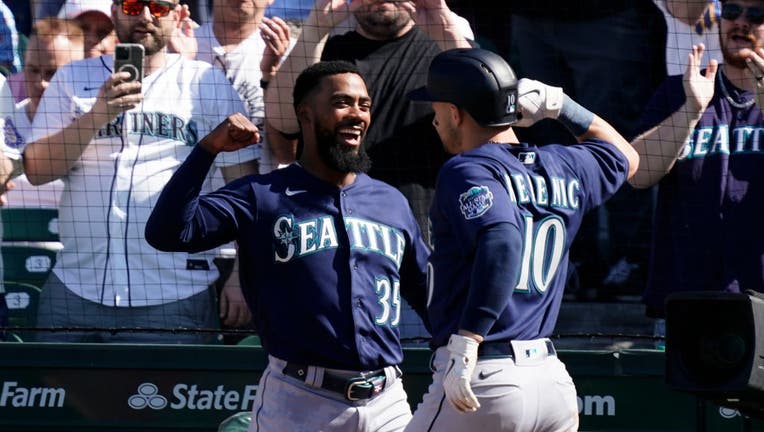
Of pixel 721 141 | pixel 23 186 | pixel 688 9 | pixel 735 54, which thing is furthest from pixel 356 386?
pixel 688 9

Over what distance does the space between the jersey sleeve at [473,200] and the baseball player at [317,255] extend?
0.60m

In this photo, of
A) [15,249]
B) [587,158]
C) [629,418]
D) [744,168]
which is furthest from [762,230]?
[15,249]

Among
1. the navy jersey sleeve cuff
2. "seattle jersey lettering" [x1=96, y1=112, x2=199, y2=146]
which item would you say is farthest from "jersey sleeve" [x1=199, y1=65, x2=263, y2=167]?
the navy jersey sleeve cuff

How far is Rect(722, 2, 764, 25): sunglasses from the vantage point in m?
5.92

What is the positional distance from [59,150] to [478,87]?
9.53 ft

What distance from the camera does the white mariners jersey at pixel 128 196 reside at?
595cm

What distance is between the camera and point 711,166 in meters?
5.90

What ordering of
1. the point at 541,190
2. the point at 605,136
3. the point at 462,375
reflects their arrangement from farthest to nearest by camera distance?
the point at 605,136, the point at 541,190, the point at 462,375

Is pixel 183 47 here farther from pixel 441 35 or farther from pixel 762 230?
pixel 762 230

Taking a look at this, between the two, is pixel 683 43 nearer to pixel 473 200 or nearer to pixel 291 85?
pixel 291 85

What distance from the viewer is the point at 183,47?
245 inches

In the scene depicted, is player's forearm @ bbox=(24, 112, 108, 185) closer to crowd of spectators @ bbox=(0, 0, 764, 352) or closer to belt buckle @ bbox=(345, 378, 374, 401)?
crowd of spectators @ bbox=(0, 0, 764, 352)

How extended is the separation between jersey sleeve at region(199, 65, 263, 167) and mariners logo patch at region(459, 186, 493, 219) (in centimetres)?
273

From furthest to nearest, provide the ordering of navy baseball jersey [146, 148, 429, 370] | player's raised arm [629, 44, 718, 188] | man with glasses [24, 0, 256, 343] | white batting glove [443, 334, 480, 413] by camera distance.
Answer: man with glasses [24, 0, 256, 343]
player's raised arm [629, 44, 718, 188]
navy baseball jersey [146, 148, 429, 370]
white batting glove [443, 334, 480, 413]
